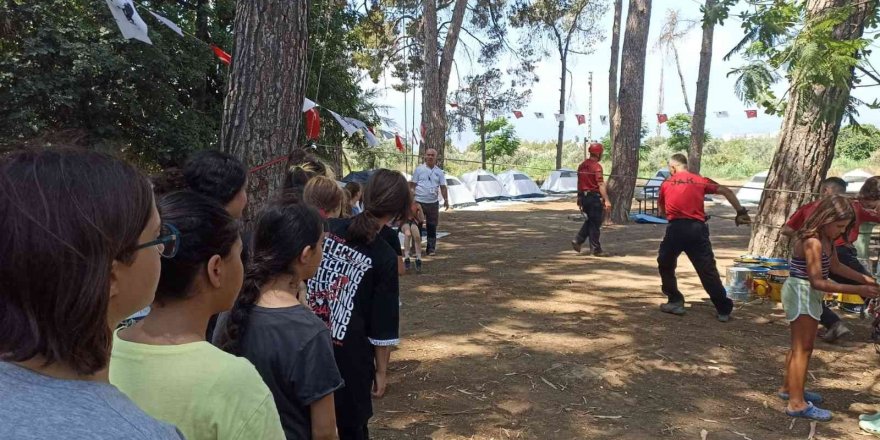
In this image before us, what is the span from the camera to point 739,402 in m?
4.18

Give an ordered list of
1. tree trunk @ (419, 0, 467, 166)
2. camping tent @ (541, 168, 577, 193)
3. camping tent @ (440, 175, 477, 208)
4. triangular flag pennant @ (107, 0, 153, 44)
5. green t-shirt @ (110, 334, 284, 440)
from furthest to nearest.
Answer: camping tent @ (541, 168, 577, 193)
camping tent @ (440, 175, 477, 208)
tree trunk @ (419, 0, 467, 166)
triangular flag pennant @ (107, 0, 153, 44)
green t-shirt @ (110, 334, 284, 440)

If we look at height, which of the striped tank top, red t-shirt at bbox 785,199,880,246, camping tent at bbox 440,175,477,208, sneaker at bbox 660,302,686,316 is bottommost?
sneaker at bbox 660,302,686,316

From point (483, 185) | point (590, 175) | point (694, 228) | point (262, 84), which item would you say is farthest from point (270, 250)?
point (483, 185)

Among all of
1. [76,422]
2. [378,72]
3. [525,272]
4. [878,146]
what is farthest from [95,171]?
[878,146]

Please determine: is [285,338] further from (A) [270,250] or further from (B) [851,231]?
(B) [851,231]

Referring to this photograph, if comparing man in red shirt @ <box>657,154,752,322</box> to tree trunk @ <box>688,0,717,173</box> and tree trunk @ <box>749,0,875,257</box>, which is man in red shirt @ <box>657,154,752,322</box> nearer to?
tree trunk @ <box>749,0,875,257</box>

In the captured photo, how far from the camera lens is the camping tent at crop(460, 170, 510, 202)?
2125cm

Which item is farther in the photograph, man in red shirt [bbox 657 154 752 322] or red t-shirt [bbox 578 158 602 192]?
red t-shirt [bbox 578 158 602 192]

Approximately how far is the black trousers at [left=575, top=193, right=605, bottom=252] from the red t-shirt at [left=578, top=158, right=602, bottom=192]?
0.39 ft

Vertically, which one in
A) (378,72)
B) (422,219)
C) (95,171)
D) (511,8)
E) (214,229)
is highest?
(511,8)

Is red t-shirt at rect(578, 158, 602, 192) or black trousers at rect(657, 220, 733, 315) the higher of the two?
red t-shirt at rect(578, 158, 602, 192)

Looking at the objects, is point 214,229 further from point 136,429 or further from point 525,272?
point 525,272

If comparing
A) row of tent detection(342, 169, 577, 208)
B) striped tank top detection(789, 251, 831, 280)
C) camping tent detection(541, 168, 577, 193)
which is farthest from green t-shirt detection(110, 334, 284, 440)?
camping tent detection(541, 168, 577, 193)

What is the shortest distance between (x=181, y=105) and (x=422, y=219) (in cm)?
637
